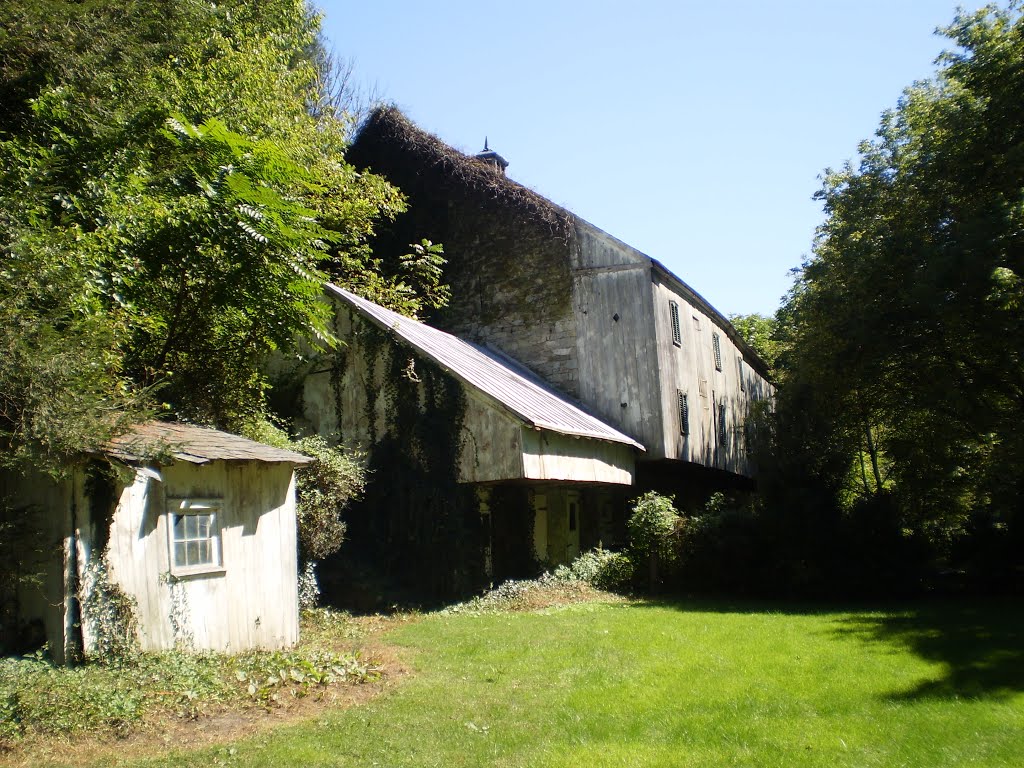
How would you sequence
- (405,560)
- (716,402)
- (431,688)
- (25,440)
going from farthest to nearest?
(716,402)
(405,560)
(431,688)
(25,440)

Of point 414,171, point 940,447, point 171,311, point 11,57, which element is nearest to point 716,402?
point 940,447

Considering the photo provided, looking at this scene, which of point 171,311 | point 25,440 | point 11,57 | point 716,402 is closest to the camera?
point 25,440

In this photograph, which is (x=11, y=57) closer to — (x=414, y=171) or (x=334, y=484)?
(x=334, y=484)

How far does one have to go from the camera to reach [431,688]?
30.2ft

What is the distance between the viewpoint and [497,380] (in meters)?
18.5

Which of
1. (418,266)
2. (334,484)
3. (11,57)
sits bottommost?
(334,484)

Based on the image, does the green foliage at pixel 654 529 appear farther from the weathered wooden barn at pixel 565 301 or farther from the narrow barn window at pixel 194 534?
the narrow barn window at pixel 194 534

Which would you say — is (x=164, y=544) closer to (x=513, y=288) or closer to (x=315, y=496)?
(x=315, y=496)

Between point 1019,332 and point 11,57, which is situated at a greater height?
point 11,57

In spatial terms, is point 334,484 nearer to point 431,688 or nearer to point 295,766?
point 431,688

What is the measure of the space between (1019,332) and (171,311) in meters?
16.4

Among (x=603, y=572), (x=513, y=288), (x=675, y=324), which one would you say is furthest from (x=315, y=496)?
(x=675, y=324)

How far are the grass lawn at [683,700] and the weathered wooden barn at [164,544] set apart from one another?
7.56ft

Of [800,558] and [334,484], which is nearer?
[334,484]
